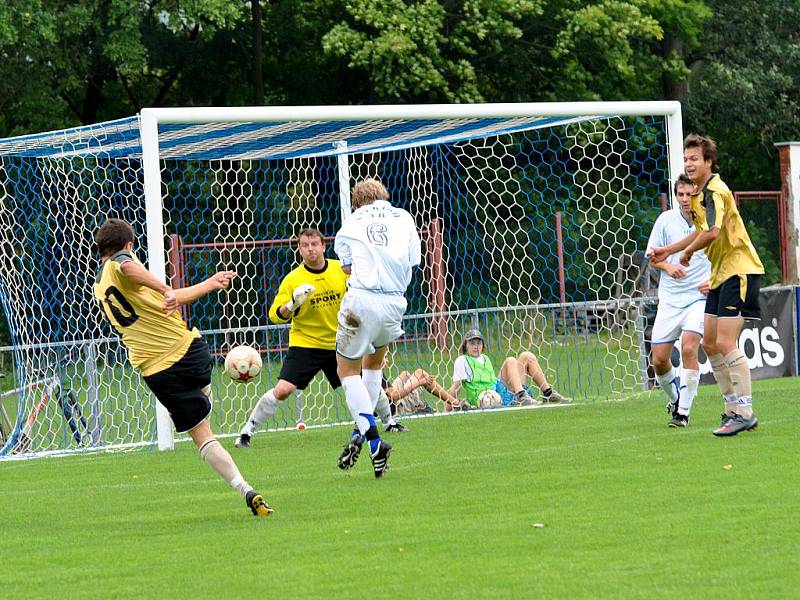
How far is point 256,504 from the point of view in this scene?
8258 mm

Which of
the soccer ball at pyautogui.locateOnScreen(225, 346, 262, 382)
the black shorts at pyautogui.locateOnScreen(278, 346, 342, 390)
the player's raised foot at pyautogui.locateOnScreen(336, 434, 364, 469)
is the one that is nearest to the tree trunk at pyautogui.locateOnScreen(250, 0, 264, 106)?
the black shorts at pyautogui.locateOnScreen(278, 346, 342, 390)

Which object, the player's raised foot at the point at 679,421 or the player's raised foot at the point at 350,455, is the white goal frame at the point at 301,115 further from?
the player's raised foot at the point at 679,421

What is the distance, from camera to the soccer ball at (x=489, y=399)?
1535 centimetres

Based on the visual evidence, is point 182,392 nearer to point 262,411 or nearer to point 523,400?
point 262,411

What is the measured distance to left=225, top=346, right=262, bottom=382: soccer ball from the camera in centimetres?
1229

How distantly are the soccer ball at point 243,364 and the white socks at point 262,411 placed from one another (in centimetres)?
52

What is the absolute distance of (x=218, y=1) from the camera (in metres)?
28.2

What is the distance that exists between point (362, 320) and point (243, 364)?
8.90 feet

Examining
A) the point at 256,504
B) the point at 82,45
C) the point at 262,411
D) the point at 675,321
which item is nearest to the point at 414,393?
the point at 262,411

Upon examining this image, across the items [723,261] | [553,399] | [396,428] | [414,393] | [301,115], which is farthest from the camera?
[553,399]

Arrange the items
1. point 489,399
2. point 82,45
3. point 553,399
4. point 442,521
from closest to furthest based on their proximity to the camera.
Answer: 1. point 442,521
2. point 489,399
3. point 553,399
4. point 82,45

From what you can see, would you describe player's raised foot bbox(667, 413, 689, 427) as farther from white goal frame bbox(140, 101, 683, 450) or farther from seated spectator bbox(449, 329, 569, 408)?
seated spectator bbox(449, 329, 569, 408)

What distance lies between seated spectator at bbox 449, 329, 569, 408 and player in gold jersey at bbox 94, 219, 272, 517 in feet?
23.4

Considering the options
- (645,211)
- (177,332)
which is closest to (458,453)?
(177,332)
